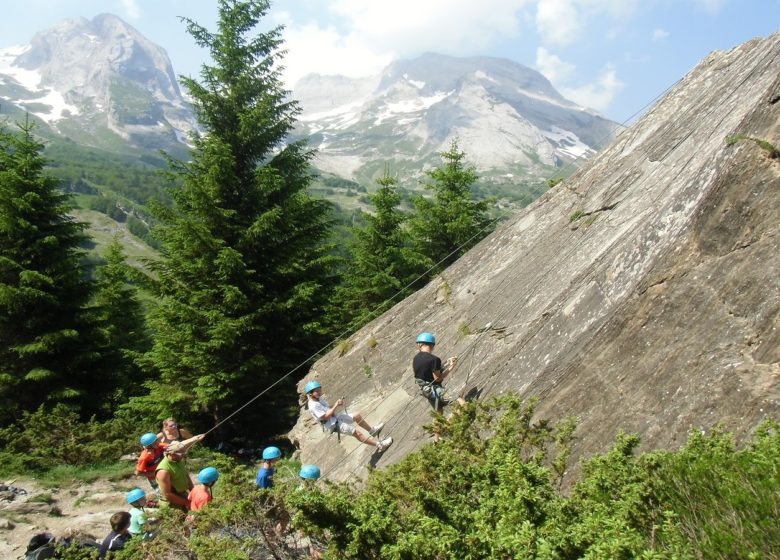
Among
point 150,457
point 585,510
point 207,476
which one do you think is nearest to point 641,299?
point 585,510

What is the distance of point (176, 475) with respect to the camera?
798 centimetres

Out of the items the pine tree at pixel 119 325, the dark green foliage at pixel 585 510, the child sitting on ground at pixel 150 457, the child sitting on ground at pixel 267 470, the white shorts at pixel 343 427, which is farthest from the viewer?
the pine tree at pixel 119 325

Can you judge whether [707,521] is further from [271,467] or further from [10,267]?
[10,267]

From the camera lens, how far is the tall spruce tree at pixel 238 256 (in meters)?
14.1

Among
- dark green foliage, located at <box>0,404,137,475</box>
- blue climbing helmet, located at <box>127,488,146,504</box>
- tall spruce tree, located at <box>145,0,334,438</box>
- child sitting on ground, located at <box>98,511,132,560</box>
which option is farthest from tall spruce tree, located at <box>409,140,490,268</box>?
child sitting on ground, located at <box>98,511,132,560</box>

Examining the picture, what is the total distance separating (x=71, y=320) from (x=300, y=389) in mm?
11054

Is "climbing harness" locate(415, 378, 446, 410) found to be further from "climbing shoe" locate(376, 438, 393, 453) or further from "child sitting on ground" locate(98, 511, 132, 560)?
"child sitting on ground" locate(98, 511, 132, 560)

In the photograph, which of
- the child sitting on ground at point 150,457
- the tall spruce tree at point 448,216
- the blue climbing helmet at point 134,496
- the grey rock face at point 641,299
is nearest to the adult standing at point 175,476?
the blue climbing helmet at point 134,496

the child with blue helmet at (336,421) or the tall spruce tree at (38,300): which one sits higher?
the child with blue helmet at (336,421)

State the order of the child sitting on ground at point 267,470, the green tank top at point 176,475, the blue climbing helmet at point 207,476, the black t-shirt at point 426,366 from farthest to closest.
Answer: the black t-shirt at point 426,366 → the green tank top at point 176,475 → the child sitting on ground at point 267,470 → the blue climbing helmet at point 207,476

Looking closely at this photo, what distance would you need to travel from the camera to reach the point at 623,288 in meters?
6.91

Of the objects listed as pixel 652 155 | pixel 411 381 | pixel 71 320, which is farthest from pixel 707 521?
pixel 71 320

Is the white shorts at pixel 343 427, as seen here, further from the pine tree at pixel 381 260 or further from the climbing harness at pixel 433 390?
the pine tree at pixel 381 260

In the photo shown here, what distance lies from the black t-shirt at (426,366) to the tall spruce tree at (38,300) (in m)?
13.7
